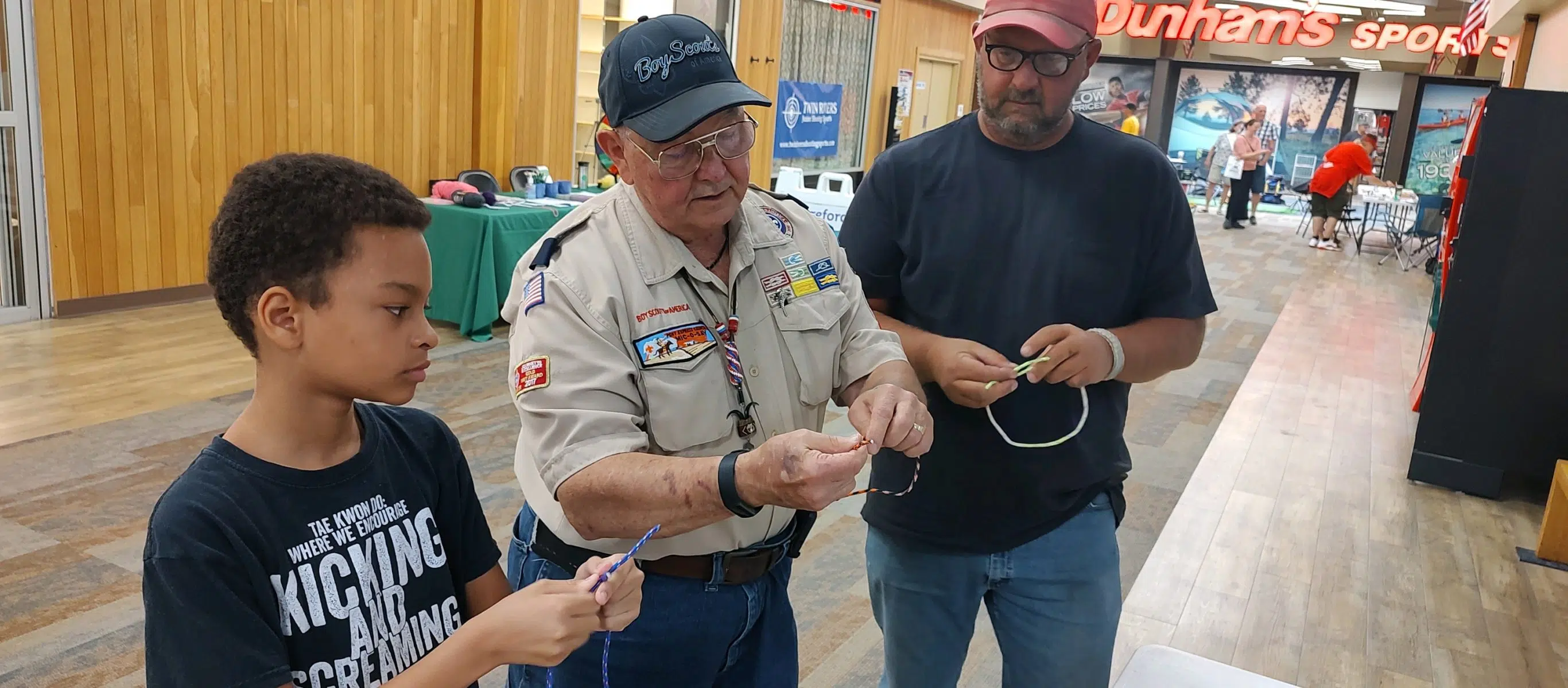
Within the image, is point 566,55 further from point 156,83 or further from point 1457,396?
point 1457,396

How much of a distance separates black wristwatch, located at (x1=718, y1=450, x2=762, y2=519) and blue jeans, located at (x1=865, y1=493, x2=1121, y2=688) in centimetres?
75

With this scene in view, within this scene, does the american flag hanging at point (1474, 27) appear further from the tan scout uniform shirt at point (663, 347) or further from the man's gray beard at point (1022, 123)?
the tan scout uniform shirt at point (663, 347)

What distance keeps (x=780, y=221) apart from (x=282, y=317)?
0.69 meters

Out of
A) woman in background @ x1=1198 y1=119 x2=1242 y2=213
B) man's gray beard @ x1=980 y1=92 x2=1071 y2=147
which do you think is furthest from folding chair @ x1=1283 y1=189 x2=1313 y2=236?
man's gray beard @ x1=980 y1=92 x2=1071 y2=147

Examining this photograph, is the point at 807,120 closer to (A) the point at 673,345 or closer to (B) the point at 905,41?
(B) the point at 905,41

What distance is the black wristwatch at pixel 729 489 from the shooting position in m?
1.25

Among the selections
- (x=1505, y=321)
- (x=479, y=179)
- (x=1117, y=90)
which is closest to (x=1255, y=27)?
(x=1117, y=90)

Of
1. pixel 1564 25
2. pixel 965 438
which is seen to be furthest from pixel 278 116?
pixel 1564 25

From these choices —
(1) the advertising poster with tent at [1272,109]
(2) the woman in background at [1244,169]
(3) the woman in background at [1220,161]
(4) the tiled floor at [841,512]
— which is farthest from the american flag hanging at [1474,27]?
(4) the tiled floor at [841,512]

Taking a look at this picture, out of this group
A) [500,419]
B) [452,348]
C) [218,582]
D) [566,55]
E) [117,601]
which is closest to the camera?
[218,582]

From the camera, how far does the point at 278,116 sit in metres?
7.37

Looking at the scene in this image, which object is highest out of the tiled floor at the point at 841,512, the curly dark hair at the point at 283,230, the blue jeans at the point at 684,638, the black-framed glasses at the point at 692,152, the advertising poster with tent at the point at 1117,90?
the advertising poster with tent at the point at 1117,90

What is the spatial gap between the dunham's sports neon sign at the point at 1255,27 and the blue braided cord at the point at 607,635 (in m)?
19.0

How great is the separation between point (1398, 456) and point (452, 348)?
206 inches
